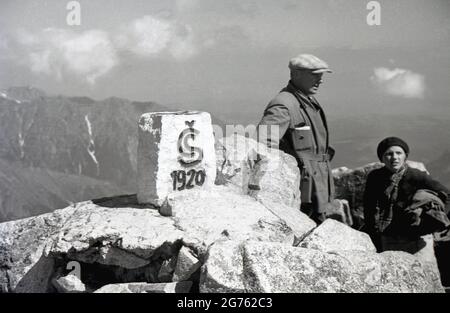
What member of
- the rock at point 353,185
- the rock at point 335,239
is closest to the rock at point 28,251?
the rock at point 335,239

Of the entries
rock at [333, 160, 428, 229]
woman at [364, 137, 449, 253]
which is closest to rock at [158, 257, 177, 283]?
woman at [364, 137, 449, 253]

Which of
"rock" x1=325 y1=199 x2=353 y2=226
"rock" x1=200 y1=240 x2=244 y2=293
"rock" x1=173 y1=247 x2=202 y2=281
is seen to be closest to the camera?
"rock" x1=200 y1=240 x2=244 y2=293

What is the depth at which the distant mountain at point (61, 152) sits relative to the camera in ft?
67.3

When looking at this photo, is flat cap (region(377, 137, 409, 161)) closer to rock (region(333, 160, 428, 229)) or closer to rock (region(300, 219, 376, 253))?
rock (region(300, 219, 376, 253))

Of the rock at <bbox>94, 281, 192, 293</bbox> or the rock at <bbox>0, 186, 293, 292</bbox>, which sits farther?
the rock at <bbox>0, 186, 293, 292</bbox>

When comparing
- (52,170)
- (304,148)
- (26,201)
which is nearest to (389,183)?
(304,148)

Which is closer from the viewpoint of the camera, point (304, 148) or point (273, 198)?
point (273, 198)

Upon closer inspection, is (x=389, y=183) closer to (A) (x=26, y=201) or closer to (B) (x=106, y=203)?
(B) (x=106, y=203)

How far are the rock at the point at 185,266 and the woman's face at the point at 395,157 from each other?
233cm

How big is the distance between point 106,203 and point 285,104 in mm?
2058

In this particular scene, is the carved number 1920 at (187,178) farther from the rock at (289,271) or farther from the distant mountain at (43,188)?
the distant mountain at (43,188)

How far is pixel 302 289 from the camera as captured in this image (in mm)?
4086

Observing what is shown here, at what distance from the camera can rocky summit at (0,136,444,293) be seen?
13.6ft

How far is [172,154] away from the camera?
5.18 m
